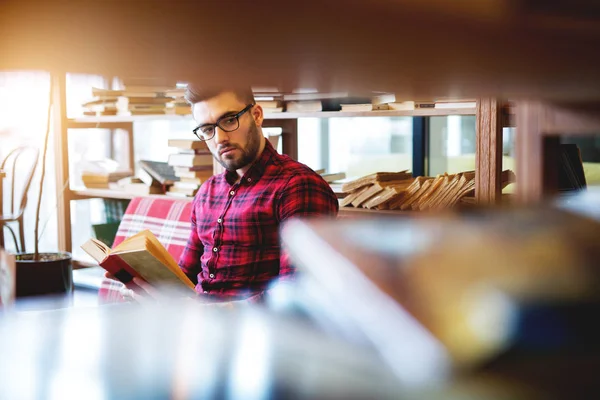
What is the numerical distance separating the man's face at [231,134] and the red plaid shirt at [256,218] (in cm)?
4

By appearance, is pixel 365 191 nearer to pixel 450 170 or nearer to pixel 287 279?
pixel 287 279

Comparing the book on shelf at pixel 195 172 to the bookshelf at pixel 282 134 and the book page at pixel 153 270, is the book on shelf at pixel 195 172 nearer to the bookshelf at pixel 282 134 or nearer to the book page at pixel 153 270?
the bookshelf at pixel 282 134

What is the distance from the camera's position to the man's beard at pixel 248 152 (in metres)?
2.18

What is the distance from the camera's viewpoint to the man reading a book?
208 centimetres

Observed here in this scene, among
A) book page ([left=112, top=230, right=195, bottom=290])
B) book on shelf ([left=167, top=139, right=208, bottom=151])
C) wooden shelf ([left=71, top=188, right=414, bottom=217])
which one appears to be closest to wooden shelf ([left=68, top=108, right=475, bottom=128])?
book on shelf ([left=167, top=139, right=208, bottom=151])

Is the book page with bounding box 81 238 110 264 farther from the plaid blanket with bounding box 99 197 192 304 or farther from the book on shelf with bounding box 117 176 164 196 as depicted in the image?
the book on shelf with bounding box 117 176 164 196

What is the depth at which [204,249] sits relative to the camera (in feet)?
7.66

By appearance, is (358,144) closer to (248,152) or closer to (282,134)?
(282,134)

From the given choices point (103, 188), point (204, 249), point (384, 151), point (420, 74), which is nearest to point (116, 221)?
point (103, 188)

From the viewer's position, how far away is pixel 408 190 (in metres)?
2.40

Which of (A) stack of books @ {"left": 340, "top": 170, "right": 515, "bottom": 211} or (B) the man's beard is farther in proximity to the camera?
(A) stack of books @ {"left": 340, "top": 170, "right": 515, "bottom": 211}

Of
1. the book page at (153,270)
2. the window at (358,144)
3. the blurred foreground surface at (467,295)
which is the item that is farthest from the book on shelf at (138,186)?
the blurred foreground surface at (467,295)

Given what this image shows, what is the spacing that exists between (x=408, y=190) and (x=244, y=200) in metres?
0.59

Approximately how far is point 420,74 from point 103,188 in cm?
342
